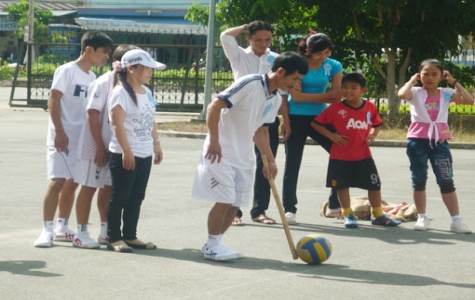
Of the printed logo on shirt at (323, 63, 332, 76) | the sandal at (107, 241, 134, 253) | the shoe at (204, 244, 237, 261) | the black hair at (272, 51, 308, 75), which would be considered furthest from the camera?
the printed logo on shirt at (323, 63, 332, 76)

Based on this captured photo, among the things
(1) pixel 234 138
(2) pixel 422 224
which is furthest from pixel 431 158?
(1) pixel 234 138

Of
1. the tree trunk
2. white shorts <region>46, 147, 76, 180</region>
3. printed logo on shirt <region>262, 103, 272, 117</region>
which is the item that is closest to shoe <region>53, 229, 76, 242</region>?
white shorts <region>46, 147, 76, 180</region>

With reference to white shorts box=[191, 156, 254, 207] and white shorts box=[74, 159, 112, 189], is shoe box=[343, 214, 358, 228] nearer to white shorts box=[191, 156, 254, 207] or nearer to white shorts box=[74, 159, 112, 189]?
white shorts box=[191, 156, 254, 207]

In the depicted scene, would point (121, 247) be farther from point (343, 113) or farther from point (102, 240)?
point (343, 113)

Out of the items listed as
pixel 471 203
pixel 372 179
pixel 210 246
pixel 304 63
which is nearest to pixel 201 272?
pixel 210 246

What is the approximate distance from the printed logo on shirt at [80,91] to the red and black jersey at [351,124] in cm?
246

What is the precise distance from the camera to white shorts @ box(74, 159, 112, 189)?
8.52 meters

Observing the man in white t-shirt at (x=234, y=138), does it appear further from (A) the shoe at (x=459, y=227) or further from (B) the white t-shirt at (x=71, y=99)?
(A) the shoe at (x=459, y=227)

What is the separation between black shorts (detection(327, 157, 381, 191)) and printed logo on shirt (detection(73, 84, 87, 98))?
8.50 feet

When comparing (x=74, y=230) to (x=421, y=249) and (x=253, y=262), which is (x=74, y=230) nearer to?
(x=253, y=262)

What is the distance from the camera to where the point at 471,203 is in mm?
11828

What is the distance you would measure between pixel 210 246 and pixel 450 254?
1.97 m

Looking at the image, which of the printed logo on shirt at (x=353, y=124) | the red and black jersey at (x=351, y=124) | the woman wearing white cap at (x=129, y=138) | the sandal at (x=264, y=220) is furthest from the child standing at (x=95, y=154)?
the printed logo on shirt at (x=353, y=124)

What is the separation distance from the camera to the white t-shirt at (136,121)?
8.20 m
